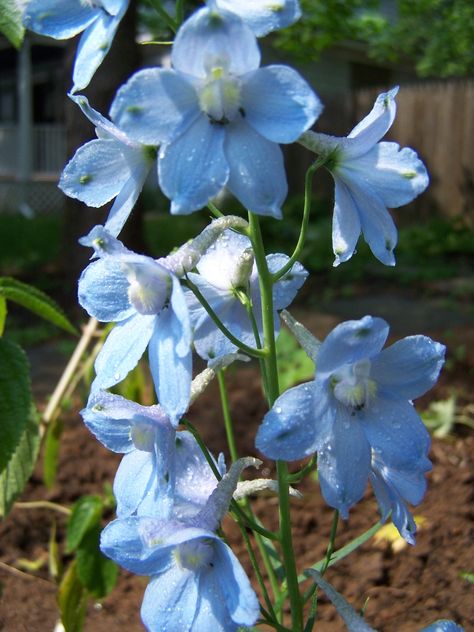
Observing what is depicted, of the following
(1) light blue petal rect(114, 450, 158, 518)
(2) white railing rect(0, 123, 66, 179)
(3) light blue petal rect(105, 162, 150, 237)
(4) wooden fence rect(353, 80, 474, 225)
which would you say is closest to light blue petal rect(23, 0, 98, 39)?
(3) light blue petal rect(105, 162, 150, 237)

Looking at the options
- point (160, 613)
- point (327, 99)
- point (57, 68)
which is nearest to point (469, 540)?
point (160, 613)

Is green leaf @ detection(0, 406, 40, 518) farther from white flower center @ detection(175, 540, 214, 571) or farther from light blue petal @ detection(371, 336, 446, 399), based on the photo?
light blue petal @ detection(371, 336, 446, 399)

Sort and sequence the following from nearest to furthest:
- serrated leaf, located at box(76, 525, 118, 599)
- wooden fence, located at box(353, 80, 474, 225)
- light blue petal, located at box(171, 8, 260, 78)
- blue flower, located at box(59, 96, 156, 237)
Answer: light blue petal, located at box(171, 8, 260, 78)
blue flower, located at box(59, 96, 156, 237)
serrated leaf, located at box(76, 525, 118, 599)
wooden fence, located at box(353, 80, 474, 225)

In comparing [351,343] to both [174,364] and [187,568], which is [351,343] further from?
[187,568]

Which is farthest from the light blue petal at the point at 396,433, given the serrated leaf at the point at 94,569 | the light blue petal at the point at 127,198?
the serrated leaf at the point at 94,569

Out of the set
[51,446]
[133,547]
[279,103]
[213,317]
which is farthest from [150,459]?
[51,446]
